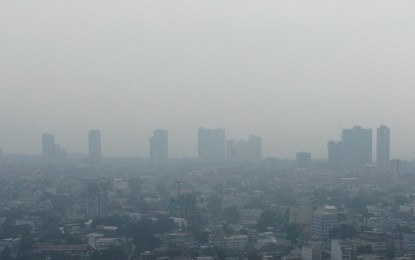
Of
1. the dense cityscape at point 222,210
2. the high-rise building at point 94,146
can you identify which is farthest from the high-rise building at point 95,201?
the high-rise building at point 94,146

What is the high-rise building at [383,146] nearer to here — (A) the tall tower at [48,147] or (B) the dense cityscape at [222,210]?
(B) the dense cityscape at [222,210]

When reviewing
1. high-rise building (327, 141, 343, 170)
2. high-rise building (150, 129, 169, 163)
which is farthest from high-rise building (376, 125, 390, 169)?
high-rise building (150, 129, 169, 163)

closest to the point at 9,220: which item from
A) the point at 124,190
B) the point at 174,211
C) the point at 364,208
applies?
the point at 174,211

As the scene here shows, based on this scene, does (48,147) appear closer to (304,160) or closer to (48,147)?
(48,147)

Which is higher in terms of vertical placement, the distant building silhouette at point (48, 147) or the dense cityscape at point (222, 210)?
the distant building silhouette at point (48, 147)

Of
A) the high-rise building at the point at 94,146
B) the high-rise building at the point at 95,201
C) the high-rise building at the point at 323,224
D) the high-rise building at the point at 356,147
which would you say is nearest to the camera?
the high-rise building at the point at 323,224

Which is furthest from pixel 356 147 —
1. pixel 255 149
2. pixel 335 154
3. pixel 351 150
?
pixel 255 149

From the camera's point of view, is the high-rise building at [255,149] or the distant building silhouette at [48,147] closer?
the distant building silhouette at [48,147]

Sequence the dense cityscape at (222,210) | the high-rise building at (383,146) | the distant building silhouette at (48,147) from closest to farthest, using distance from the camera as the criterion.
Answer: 1. the dense cityscape at (222,210)
2. the high-rise building at (383,146)
3. the distant building silhouette at (48,147)

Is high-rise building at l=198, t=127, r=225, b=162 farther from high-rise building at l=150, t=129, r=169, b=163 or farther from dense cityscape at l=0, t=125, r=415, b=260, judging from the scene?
dense cityscape at l=0, t=125, r=415, b=260
